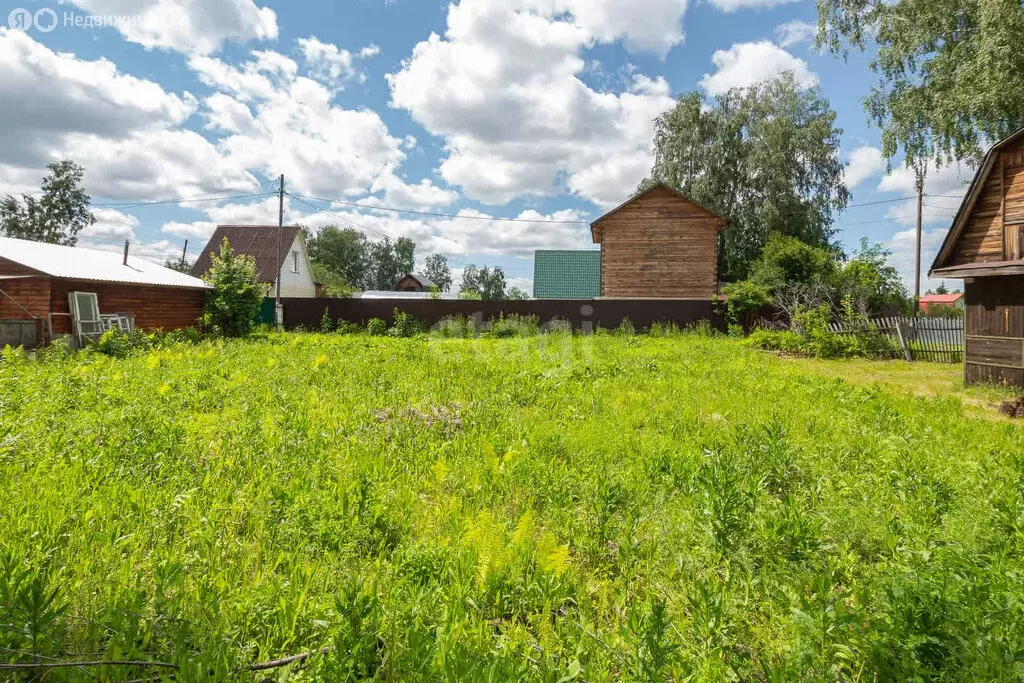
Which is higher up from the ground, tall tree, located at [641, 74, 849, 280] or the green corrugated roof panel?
tall tree, located at [641, 74, 849, 280]

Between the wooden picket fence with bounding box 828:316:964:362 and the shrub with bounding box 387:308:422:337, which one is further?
the shrub with bounding box 387:308:422:337

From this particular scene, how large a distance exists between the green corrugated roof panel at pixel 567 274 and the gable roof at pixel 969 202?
2330 cm

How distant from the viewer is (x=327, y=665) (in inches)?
75.1

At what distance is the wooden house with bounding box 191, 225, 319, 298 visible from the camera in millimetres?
31078

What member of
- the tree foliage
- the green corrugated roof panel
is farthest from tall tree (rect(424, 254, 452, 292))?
the green corrugated roof panel

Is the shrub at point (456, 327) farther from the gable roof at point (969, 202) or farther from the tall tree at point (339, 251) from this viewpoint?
the tall tree at point (339, 251)

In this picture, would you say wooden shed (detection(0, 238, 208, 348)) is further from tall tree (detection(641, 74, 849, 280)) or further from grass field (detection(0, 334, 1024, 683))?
tall tree (detection(641, 74, 849, 280))

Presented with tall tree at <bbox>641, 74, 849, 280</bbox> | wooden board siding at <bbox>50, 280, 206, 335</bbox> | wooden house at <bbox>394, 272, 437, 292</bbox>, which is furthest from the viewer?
wooden house at <bbox>394, 272, 437, 292</bbox>

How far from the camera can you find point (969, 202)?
10.9 meters

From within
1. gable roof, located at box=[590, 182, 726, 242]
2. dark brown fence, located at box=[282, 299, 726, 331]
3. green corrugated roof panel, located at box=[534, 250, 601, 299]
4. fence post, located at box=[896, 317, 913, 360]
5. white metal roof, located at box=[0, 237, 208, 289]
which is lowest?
fence post, located at box=[896, 317, 913, 360]

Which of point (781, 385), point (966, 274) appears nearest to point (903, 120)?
point (966, 274)

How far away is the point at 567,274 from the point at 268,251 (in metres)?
20.7

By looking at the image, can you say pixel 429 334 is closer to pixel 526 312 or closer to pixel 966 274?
pixel 526 312

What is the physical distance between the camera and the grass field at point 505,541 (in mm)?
1968
